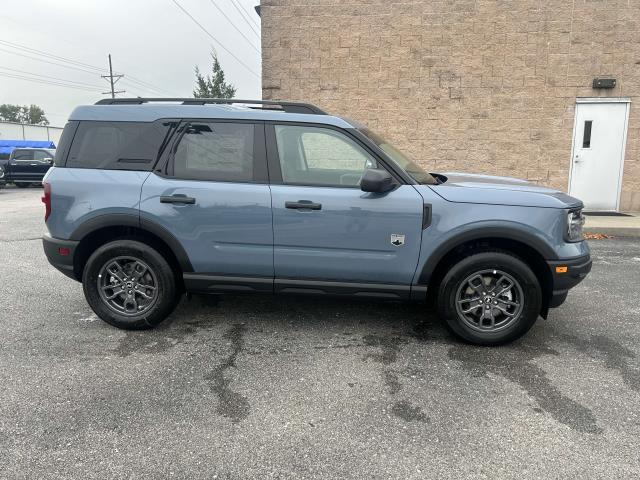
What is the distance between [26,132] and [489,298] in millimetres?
51176

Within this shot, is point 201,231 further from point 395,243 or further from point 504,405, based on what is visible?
point 504,405

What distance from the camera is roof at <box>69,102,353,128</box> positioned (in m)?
3.97

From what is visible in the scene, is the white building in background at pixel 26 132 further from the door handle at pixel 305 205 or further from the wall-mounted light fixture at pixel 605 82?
the door handle at pixel 305 205

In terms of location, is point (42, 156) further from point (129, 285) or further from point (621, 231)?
point (621, 231)

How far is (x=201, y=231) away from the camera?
3.93m

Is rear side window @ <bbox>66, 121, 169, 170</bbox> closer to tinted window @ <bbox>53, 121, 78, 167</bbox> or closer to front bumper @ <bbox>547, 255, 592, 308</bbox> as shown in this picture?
tinted window @ <bbox>53, 121, 78, 167</bbox>

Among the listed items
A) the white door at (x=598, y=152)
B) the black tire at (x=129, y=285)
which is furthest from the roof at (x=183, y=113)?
the white door at (x=598, y=152)

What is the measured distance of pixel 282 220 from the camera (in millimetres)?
3834

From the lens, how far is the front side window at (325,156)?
389 cm

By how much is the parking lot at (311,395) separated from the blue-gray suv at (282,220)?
0.41 metres

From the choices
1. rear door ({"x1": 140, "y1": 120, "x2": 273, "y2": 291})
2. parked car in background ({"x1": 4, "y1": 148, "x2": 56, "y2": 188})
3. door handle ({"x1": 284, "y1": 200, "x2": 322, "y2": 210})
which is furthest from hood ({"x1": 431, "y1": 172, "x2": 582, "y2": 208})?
parked car in background ({"x1": 4, "y1": 148, "x2": 56, "y2": 188})

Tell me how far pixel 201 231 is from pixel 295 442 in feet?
6.38

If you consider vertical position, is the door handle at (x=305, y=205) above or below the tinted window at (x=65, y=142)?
below

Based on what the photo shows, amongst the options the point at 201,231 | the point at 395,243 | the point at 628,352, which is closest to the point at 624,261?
the point at 628,352
